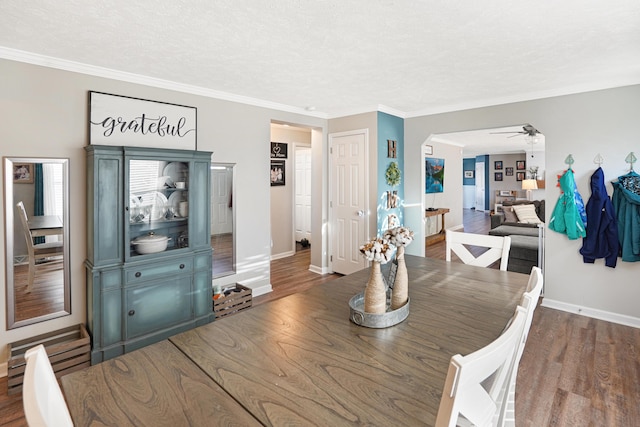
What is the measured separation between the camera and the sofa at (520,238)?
15.4 ft

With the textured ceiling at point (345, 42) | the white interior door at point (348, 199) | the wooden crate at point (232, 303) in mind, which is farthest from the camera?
the white interior door at point (348, 199)

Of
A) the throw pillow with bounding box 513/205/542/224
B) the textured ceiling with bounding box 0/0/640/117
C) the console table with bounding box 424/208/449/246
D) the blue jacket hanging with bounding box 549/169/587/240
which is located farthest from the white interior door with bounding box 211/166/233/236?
the throw pillow with bounding box 513/205/542/224

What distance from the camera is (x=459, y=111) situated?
4.37 m

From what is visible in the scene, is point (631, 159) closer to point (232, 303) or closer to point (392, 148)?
point (392, 148)

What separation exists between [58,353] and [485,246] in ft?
10.7

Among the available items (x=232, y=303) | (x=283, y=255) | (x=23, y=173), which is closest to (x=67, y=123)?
(x=23, y=173)

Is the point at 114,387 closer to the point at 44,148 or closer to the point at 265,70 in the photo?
the point at 44,148

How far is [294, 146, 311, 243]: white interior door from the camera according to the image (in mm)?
6660

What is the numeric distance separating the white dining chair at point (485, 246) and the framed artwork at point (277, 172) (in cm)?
389

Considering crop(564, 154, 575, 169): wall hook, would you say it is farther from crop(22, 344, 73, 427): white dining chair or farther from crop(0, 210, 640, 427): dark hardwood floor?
crop(22, 344, 73, 427): white dining chair

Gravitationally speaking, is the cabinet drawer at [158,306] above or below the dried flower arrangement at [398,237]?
below

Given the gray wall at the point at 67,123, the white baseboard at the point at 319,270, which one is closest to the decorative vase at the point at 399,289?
the gray wall at the point at 67,123

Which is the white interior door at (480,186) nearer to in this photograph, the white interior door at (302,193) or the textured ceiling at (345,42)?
the white interior door at (302,193)

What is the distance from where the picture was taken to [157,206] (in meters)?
3.11
